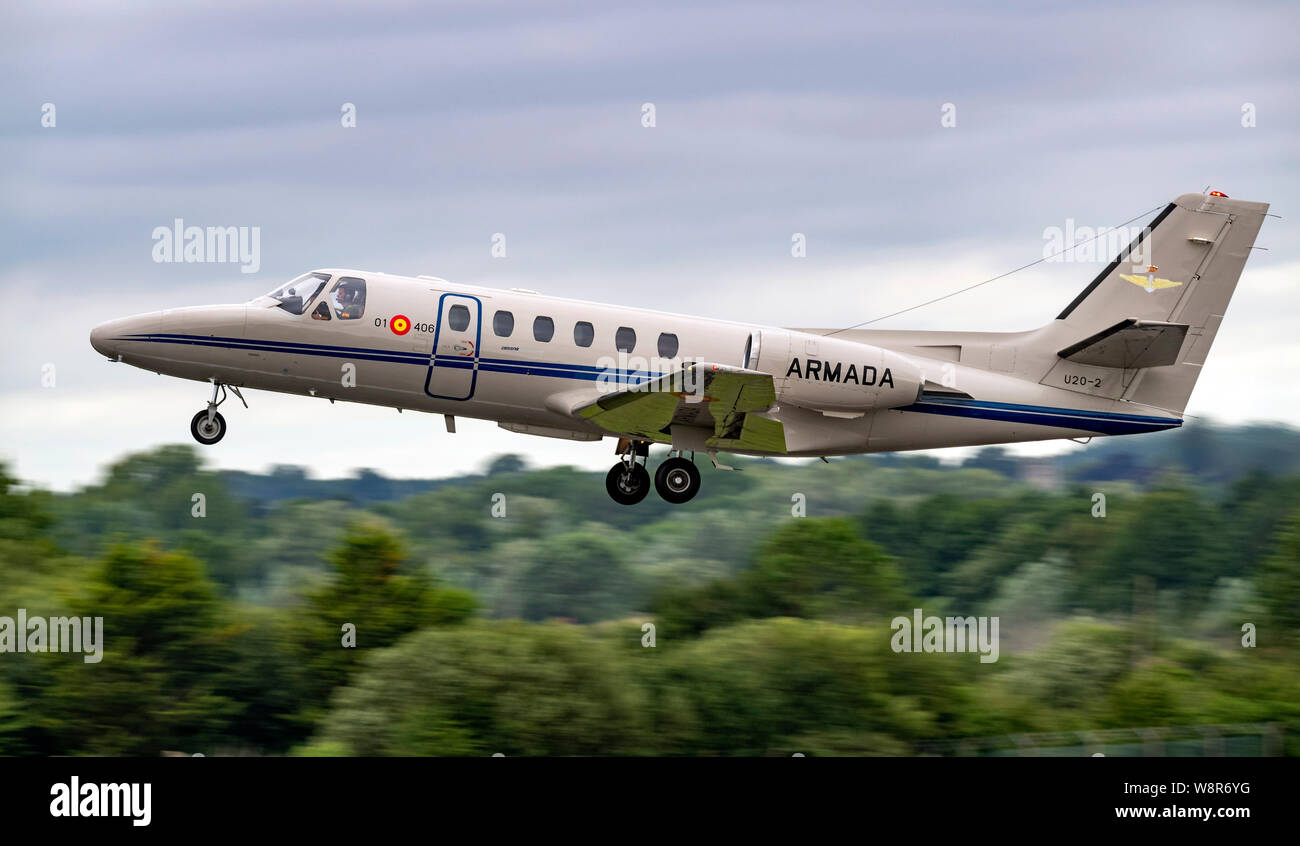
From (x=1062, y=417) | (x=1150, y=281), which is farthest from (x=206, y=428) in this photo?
(x=1150, y=281)

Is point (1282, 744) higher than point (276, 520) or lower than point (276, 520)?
lower

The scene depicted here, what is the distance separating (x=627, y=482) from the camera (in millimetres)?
23938

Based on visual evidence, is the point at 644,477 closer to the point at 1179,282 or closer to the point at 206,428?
the point at 206,428

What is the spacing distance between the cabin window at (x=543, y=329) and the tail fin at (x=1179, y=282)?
29.1 feet

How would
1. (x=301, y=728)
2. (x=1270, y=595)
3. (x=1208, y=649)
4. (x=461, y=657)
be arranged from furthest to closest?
1. (x=1270, y=595)
2. (x=1208, y=649)
3. (x=301, y=728)
4. (x=461, y=657)

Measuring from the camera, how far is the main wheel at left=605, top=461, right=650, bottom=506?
23875 mm

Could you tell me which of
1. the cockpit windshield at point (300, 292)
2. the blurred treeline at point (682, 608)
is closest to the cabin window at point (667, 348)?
the cockpit windshield at point (300, 292)

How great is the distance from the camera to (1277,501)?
7050 centimetres

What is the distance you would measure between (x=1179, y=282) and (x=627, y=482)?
10.3 metres

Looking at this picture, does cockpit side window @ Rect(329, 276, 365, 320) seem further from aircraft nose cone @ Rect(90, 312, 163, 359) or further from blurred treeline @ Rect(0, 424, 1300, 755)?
blurred treeline @ Rect(0, 424, 1300, 755)

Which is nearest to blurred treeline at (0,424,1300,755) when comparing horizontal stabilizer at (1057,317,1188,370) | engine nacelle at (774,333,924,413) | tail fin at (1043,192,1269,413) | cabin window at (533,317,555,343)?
cabin window at (533,317,555,343)
